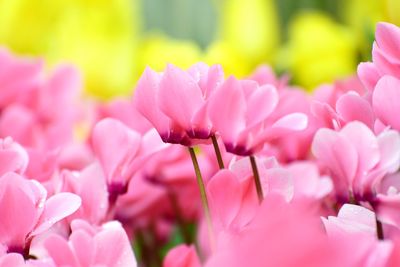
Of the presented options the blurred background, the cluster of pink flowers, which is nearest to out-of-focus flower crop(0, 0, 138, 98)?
the blurred background

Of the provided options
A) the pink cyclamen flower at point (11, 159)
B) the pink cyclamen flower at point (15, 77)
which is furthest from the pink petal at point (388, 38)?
the pink cyclamen flower at point (15, 77)

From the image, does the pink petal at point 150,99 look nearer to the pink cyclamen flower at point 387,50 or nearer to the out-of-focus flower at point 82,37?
the pink cyclamen flower at point 387,50

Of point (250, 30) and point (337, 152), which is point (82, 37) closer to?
point (250, 30)

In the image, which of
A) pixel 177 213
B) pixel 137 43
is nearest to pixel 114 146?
pixel 177 213

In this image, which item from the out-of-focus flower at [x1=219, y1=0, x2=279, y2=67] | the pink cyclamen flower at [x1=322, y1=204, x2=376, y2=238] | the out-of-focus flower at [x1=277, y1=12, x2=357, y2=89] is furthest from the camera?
the out-of-focus flower at [x1=219, y1=0, x2=279, y2=67]

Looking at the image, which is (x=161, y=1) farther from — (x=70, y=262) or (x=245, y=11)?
(x=70, y=262)

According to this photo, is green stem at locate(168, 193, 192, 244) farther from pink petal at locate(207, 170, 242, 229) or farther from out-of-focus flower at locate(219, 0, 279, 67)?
out-of-focus flower at locate(219, 0, 279, 67)
